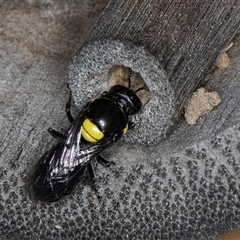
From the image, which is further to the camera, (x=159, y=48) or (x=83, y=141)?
(x=83, y=141)

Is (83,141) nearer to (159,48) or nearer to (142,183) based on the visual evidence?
(142,183)

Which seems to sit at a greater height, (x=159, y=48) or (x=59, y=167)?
(x=159, y=48)

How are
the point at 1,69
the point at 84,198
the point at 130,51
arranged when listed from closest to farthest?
the point at 130,51
the point at 84,198
the point at 1,69

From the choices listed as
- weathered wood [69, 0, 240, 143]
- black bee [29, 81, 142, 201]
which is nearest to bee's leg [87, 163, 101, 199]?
black bee [29, 81, 142, 201]

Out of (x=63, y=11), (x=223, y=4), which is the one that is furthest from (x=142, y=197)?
(x=63, y=11)

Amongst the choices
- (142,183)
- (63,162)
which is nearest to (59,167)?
(63,162)

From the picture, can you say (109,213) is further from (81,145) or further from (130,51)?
(130,51)
